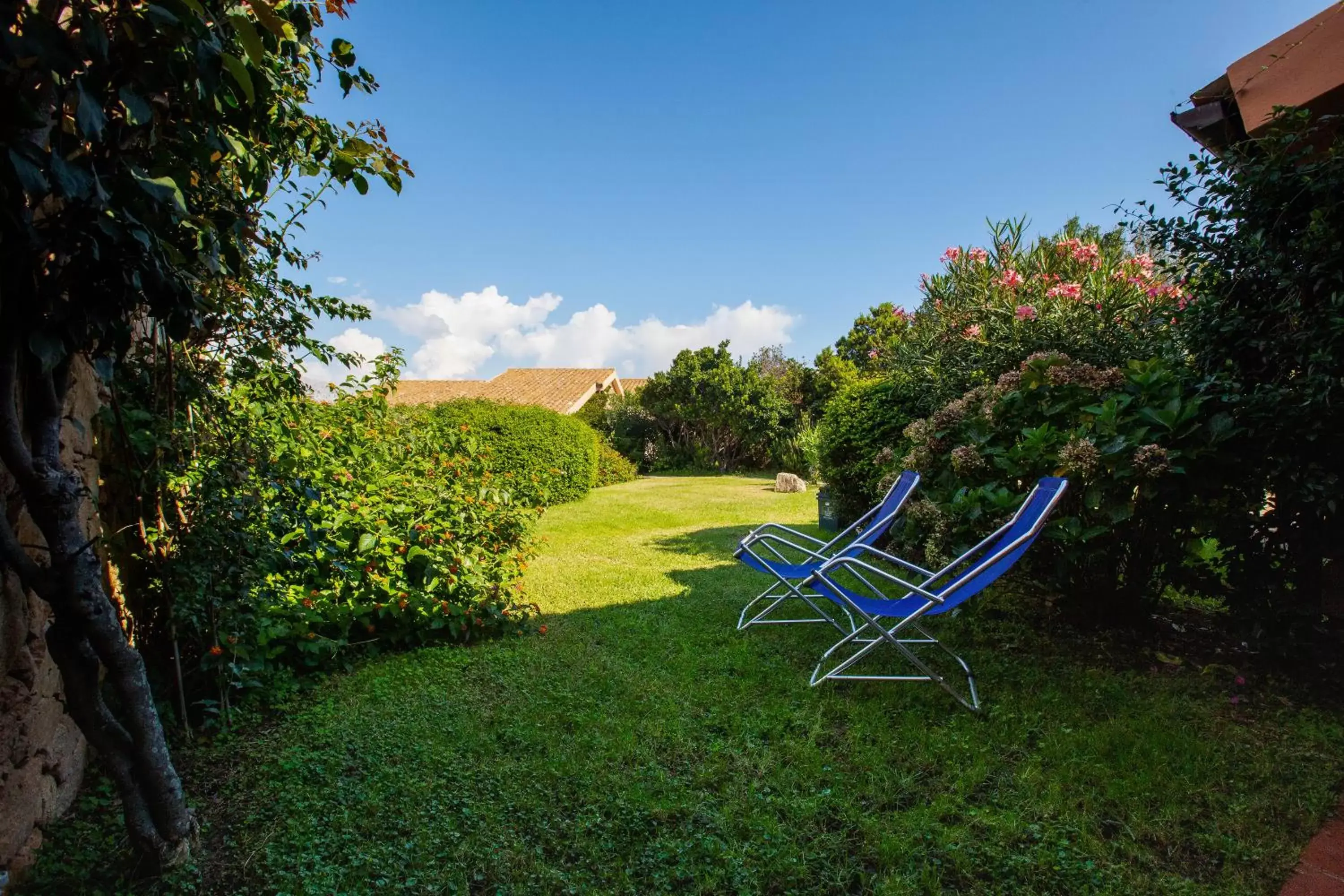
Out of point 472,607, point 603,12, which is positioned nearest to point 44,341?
point 472,607

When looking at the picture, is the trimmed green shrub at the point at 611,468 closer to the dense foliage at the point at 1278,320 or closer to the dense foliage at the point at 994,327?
the dense foliage at the point at 994,327

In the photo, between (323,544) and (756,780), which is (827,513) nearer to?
(756,780)

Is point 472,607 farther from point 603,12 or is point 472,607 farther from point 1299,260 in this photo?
point 603,12

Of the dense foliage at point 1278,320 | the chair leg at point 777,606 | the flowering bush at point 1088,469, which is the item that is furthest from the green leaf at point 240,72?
the dense foliage at point 1278,320

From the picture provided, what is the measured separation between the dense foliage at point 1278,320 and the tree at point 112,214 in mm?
4055

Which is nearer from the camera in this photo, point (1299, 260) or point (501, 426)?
point (1299, 260)

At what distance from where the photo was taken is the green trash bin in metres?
7.34

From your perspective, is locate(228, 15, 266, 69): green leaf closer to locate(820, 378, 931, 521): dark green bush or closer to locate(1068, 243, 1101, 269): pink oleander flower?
locate(820, 378, 931, 521): dark green bush

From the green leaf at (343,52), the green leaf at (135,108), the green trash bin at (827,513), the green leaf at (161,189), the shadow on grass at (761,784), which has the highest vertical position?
the green leaf at (343,52)

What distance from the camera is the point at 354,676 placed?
3.37 meters

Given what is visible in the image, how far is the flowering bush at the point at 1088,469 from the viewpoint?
9.93 feet

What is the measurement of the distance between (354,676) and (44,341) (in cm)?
254

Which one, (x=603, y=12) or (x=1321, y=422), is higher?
(x=603, y=12)

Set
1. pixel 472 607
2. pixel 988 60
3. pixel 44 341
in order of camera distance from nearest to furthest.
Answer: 1. pixel 44 341
2. pixel 472 607
3. pixel 988 60
